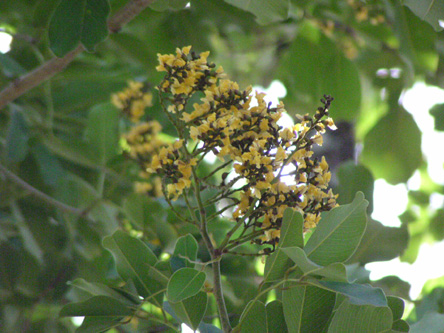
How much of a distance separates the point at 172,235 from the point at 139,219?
160 mm

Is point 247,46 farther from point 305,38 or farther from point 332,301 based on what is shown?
point 332,301

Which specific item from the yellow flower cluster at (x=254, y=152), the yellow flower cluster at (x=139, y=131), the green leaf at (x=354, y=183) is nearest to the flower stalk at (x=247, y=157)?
the yellow flower cluster at (x=254, y=152)

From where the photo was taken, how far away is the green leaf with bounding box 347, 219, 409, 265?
1536 mm

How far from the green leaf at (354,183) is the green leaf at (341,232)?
704 millimetres

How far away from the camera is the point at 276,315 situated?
0.95 meters

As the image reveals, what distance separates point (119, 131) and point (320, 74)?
0.87 m

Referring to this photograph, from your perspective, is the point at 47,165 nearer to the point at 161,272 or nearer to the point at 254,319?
the point at 161,272

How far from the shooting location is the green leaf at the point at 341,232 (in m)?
0.84

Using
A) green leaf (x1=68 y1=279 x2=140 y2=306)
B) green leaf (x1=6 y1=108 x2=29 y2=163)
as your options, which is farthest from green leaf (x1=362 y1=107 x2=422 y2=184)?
green leaf (x1=68 y1=279 x2=140 y2=306)

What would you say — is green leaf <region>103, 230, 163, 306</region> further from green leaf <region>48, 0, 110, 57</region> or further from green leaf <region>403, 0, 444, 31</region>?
green leaf <region>403, 0, 444, 31</region>

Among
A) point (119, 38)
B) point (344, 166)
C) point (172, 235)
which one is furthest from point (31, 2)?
point (344, 166)

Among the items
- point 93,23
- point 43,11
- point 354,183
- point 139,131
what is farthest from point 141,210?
point 43,11

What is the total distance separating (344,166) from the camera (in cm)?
161

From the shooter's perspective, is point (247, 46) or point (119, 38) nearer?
point (119, 38)
